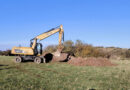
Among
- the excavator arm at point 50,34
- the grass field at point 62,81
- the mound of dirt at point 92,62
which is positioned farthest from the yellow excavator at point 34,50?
the grass field at point 62,81

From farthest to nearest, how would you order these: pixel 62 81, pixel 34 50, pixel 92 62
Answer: pixel 34 50 < pixel 92 62 < pixel 62 81

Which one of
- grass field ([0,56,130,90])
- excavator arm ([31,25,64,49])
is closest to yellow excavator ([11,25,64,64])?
excavator arm ([31,25,64,49])

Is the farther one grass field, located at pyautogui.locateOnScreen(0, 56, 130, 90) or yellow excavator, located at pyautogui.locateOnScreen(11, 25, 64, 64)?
yellow excavator, located at pyautogui.locateOnScreen(11, 25, 64, 64)

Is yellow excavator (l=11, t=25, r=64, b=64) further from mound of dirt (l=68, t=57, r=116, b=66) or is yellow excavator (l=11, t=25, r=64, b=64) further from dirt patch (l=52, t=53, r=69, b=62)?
mound of dirt (l=68, t=57, r=116, b=66)

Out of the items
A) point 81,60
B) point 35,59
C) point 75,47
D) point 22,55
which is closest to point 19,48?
point 22,55

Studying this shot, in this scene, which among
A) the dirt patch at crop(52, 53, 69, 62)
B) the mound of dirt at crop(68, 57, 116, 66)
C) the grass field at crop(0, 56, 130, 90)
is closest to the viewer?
the grass field at crop(0, 56, 130, 90)

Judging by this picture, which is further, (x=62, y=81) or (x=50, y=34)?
(x=50, y=34)

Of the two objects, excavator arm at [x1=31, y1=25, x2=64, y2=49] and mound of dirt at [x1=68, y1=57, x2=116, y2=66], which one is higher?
excavator arm at [x1=31, y1=25, x2=64, y2=49]

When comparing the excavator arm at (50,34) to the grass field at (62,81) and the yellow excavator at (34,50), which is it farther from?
the grass field at (62,81)

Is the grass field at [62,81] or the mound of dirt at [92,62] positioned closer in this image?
the grass field at [62,81]

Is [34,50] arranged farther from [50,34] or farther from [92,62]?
[92,62]

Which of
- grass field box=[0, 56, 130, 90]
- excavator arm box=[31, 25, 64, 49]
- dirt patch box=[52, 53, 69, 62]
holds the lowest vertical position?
grass field box=[0, 56, 130, 90]

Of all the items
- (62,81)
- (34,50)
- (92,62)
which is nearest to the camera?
(62,81)

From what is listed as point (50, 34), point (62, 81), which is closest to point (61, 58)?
point (50, 34)
